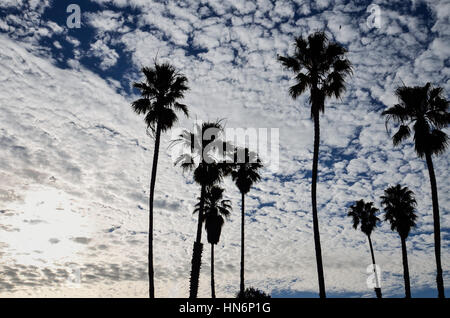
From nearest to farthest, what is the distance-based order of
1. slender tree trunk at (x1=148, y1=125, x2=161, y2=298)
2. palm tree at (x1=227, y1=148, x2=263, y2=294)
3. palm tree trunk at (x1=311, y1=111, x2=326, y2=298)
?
1. palm tree trunk at (x1=311, y1=111, x2=326, y2=298)
2. slender tree trunk at (x1=148, y1=125, x2=161, y2=298)
3. palm tree at (x1=227, y1=148, x2=263, y2=294)

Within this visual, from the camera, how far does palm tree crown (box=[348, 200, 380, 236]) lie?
44.8 metres

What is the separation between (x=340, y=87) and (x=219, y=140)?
9.56 meters

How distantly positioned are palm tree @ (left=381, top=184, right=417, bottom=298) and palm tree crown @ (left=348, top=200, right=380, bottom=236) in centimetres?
620

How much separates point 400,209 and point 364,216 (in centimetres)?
795

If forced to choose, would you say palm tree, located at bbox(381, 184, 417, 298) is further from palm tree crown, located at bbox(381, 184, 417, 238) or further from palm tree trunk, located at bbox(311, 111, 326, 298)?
palm tree trunk, located at bbox(311, 111, 326, 298)

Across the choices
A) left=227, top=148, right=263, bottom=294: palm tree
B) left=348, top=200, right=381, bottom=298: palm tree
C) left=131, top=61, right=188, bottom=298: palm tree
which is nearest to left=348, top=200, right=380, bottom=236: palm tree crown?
left=348, top=200, right=381, bottom=298: palm tree

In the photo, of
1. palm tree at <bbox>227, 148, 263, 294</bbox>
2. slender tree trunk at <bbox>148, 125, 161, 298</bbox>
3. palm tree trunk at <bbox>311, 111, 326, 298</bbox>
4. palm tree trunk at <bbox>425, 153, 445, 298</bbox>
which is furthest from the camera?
palm tree at <bbox>227, 148, 263, 294</bbox>

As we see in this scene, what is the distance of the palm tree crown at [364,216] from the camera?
4475cm
